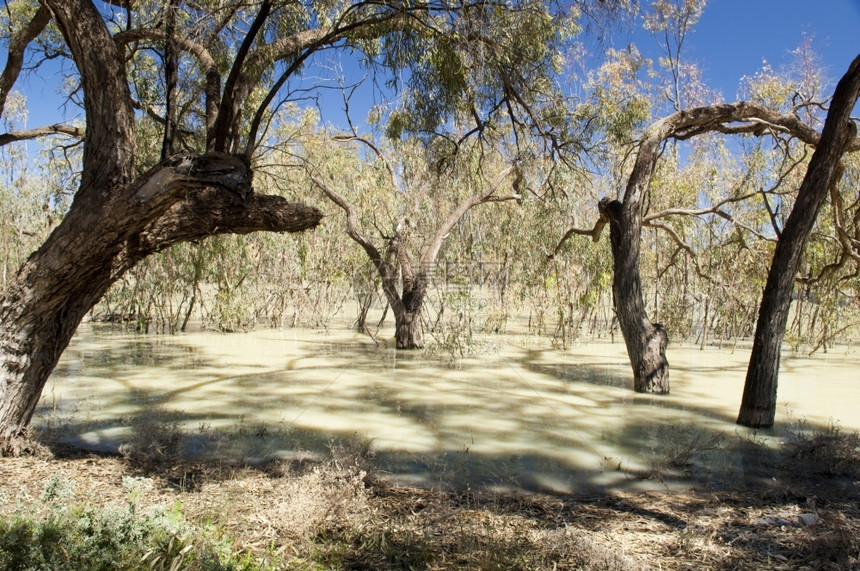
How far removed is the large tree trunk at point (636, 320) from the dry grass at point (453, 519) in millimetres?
3156

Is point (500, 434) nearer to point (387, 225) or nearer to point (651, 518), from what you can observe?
point (651, 518)

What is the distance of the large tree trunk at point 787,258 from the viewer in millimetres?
5441

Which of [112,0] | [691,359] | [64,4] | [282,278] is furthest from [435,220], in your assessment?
[64,4]

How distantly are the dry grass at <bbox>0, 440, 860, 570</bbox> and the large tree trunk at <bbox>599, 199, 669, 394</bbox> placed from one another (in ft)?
10.4

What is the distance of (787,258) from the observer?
5.53m

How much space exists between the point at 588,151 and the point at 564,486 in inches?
135

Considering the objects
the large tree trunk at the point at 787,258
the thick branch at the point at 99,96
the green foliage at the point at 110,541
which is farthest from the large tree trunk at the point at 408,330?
the green foliage at the point at 110,541

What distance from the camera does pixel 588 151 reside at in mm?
6391

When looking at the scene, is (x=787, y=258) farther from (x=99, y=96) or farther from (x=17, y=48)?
(x=17, y=48)

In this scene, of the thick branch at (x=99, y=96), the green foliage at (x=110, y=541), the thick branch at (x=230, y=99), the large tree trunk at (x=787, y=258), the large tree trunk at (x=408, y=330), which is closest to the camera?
the green foliage at (x=110, y=541)

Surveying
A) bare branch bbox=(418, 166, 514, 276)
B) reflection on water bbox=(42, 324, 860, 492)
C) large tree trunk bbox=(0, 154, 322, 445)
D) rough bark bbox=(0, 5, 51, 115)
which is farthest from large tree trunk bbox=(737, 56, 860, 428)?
rough bark bbox=(0, 5, 51, 115)

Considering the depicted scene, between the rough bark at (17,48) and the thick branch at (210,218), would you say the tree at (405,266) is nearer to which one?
the rough bark at (17,48)

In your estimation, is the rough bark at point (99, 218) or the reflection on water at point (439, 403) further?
the reflection on water at point (439, 403)

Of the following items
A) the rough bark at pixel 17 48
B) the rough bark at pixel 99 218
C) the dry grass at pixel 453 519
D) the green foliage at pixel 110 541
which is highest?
the rough bark at pixel 17 48
